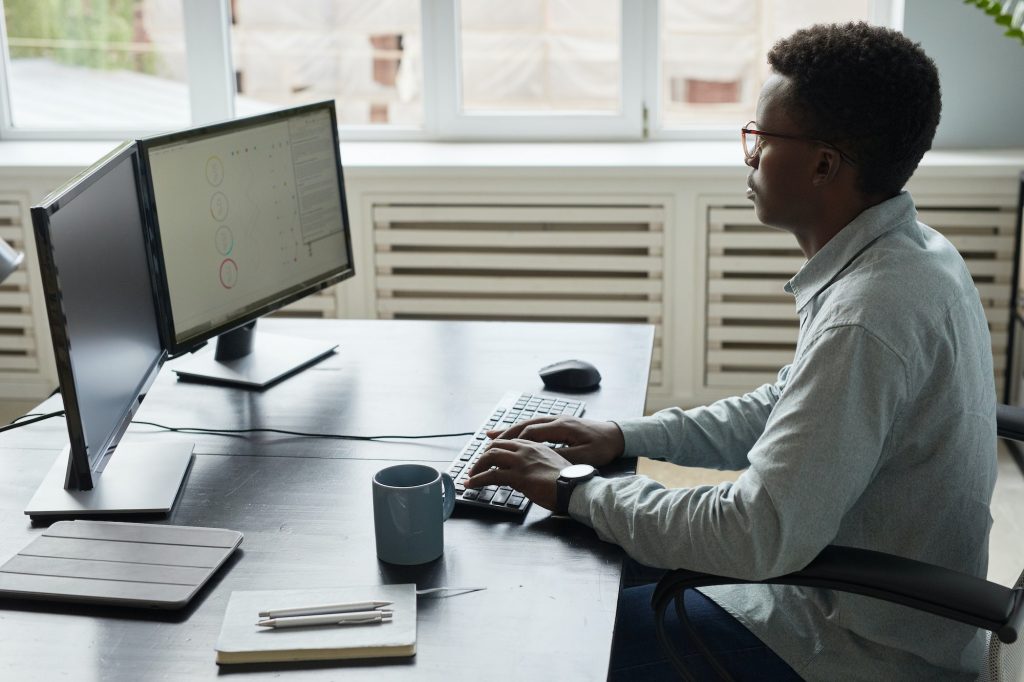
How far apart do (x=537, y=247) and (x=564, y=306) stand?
0.21m

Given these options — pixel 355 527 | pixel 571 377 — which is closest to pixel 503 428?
pixel 571 377

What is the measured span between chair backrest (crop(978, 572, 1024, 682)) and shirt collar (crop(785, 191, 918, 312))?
45 centimetres

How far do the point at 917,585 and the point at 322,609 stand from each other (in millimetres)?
630

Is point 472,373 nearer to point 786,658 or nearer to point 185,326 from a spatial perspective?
point 185,326

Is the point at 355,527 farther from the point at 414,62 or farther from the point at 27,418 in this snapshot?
the point at 414,62

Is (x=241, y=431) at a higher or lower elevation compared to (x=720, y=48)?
lower

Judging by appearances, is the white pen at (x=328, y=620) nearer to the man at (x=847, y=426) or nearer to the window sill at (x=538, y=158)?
the man at (x=847, y=426)

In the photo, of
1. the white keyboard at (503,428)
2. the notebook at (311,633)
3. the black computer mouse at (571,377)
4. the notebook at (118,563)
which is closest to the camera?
the notebook at (311,633)

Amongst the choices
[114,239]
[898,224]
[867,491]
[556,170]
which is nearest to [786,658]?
[867,491]

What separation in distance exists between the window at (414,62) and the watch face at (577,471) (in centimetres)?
251

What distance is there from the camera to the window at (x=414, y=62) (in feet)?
12.2

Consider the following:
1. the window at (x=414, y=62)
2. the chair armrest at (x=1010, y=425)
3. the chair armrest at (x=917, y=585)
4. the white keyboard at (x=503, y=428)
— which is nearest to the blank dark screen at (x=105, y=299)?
the white keyboard at (x=503, y=428)

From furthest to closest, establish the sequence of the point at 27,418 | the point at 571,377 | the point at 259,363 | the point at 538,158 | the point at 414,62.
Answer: the point at 414,62, the point at 538,158, the point at 259,363, the point at 571,377, the point at 27,418

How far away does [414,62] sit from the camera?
384cm
